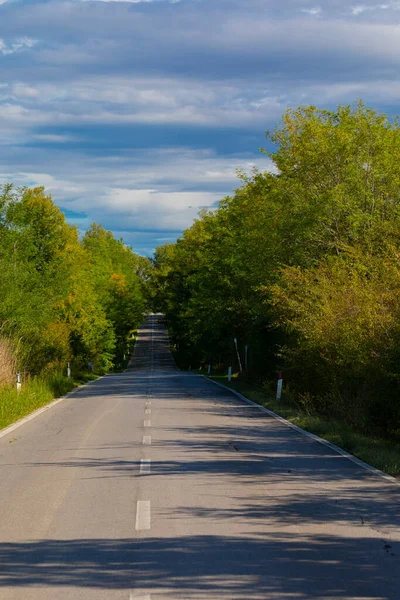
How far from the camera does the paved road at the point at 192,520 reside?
568 cm

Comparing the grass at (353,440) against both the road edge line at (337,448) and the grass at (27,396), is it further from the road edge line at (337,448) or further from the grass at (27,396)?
the grass at (27,396)

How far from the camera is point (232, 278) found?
1641 inches

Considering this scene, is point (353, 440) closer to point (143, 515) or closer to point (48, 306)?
point (143, 515)

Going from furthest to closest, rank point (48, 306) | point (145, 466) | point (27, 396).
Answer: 1. point (48, 306)
2. point (27, 396)
3. point (145, 466)

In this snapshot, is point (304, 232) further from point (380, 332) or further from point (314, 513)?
point (314, 513)

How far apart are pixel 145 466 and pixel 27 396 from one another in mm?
14255

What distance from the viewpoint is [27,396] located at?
24.8 m

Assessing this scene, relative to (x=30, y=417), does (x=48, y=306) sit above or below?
above

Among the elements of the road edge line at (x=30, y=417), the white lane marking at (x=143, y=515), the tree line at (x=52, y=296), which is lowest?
the road edge line at (x=30, y=417)

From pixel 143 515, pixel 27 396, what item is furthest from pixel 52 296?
pixel 143 515

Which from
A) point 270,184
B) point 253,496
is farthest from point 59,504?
point 270,184

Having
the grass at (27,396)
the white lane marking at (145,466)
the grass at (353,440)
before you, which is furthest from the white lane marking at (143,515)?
the grass at (27,396)

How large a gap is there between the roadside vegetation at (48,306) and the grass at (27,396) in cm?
4

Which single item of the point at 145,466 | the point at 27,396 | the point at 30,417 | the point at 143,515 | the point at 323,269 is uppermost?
the point at 323,269
